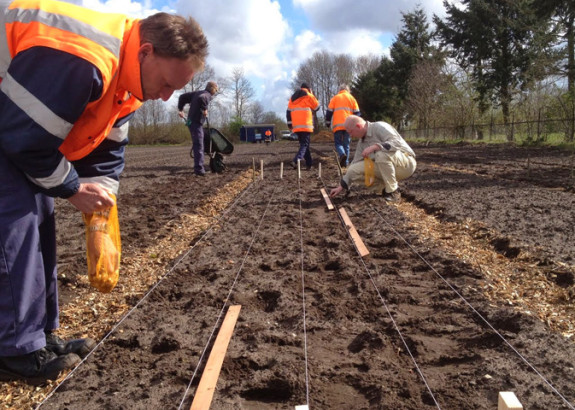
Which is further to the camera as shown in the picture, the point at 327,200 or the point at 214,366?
the point at 327,200

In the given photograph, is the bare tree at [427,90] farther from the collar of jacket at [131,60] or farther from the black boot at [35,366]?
the black boot at [35,366]

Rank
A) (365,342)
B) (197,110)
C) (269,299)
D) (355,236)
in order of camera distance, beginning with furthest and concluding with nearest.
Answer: (197,110) → (355,236) → (269,299) → (365,342)

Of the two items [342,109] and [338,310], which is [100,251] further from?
[342,109]

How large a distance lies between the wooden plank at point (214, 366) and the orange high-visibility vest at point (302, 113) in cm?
796

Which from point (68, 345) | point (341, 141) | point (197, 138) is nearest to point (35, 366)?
point (68, 345)

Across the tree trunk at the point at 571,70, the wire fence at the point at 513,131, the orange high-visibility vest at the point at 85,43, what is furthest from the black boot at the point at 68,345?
the wire fence at the point at 513,131

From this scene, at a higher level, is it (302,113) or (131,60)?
(302,113)

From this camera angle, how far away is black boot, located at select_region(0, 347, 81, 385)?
207 cm

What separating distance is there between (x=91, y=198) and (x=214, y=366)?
99 centimetres

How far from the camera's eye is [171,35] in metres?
1.81

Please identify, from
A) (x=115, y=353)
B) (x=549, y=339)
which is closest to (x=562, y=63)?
(x=549, y=339)

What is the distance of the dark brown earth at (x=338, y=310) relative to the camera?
7.03ft

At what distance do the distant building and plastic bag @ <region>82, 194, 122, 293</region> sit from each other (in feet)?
159

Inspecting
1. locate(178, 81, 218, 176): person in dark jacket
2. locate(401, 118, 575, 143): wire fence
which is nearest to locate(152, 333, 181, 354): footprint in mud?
locate(178, 81, 218, 176): person in dark jacket
